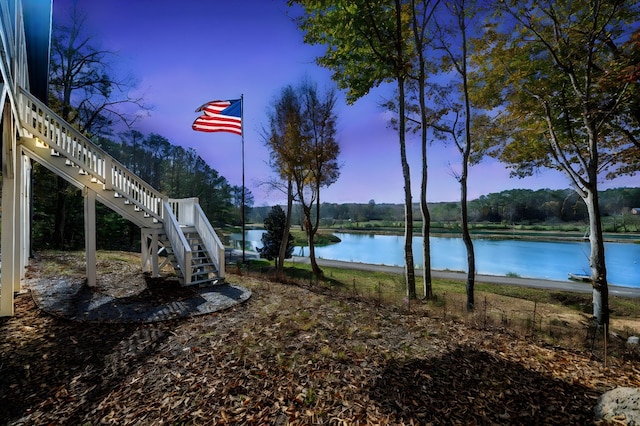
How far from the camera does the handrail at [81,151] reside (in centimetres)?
549

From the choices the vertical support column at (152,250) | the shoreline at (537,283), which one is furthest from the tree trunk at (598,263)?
the vertical support column at (152,250)

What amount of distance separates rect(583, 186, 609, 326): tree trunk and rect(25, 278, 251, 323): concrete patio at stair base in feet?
30.4

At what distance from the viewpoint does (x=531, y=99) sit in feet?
27.4

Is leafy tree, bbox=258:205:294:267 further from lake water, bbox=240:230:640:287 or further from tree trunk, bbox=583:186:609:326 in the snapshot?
tree trunk, bbox=583:186:609:326

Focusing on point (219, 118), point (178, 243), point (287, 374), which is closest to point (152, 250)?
point (178, 243)

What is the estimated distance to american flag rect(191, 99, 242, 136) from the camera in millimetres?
9820

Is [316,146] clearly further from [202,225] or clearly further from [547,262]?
[547,262]

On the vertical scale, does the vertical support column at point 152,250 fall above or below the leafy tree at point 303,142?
below

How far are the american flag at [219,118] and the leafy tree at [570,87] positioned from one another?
9.16m

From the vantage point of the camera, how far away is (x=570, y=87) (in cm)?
774

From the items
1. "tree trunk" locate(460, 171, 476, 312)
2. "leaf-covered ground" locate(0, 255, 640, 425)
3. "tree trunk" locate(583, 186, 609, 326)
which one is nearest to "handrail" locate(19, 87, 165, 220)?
"leaf-covered ground" locate(0, 255, 640, 425)

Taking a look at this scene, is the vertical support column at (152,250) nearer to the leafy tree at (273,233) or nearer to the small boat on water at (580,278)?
the leafy tree at (273,233)

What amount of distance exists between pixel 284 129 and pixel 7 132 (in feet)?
34.7

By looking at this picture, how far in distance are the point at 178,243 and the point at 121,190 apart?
1.96 m
